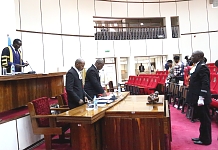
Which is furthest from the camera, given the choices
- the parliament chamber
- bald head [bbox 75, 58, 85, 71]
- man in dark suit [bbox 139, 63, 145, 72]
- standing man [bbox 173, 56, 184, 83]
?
man in dark suit [bbox 139, 63, 145, 72]

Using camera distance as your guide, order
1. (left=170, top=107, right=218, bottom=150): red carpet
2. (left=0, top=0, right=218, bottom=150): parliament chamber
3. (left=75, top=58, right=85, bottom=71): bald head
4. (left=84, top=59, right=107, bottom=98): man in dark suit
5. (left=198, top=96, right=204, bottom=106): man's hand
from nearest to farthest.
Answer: (left=0, top=0, right=218, bottom=150): parliament chamber → (left=198, top=96, right=204, bottom=106): man's hand → (left=170, top=107, right=218, bottom=150): red carpet → (left=75, top=58, right=85, bottom=71): bald head → (left=84, top=59, right=107, bottom=98): man in dark suit

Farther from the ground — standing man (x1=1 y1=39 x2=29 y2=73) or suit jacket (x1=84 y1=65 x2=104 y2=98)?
standing man (x1=1 y1=39 x2=29 y2=73)

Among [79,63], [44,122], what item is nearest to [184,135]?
[79,63]

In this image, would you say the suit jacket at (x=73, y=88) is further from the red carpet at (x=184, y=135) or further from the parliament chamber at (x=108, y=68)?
the red carpet at (x=184, y=135)

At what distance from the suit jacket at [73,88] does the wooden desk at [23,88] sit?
85 centimetres

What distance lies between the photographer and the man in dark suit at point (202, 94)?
129 inches

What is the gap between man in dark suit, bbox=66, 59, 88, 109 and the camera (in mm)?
3396

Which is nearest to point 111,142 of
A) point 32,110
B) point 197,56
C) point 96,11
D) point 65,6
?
point 32,110

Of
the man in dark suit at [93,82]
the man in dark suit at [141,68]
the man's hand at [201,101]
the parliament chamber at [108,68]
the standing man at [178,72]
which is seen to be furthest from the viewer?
the man in dark suit at [141,68]

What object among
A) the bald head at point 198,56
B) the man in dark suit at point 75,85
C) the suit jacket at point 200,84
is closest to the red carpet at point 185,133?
the suit jacket at point 200,84

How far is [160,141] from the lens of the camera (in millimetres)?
2684

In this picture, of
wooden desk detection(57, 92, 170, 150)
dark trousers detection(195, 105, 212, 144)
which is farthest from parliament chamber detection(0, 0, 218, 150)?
dark trousers detection(195, 105, 212, 144)

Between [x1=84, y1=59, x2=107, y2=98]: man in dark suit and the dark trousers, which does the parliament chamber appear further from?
[x1=84, y1=59, x2=107, y2=98]: man in dark suit

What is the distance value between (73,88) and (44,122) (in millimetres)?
678
